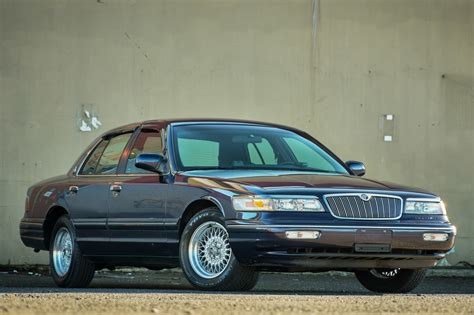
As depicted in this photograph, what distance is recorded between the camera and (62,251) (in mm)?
13070

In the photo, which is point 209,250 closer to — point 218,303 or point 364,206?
point 364,206

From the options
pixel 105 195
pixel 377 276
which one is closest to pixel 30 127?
pixel 105 195

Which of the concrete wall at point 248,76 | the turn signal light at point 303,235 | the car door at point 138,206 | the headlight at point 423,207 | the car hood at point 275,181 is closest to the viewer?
the turn signal light at point 303,235

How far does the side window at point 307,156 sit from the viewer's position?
40.2 feet

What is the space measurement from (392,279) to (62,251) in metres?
3.23

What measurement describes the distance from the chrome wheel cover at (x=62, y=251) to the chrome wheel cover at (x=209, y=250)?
2081 mm

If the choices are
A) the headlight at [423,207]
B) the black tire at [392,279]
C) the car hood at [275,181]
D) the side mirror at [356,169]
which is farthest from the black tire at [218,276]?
the side mirror at [356,169]

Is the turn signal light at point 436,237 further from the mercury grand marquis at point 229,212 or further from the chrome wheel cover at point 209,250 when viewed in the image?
the chrome wheel cover at point 209,250

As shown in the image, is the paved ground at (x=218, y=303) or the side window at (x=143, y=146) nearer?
the paved ground at (x=218, y=303)

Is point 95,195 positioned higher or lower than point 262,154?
lower

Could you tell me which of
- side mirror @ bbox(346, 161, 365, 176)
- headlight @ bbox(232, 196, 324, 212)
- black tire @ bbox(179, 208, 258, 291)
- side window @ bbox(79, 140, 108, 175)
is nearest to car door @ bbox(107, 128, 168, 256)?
black tire @ bbox(179, 208, 258, 291)

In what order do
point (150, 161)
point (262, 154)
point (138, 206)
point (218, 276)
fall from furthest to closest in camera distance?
point (262, 154) → point (138, 206) → point (150, 161) → point (218, 276)

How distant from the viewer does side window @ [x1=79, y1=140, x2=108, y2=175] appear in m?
13.2

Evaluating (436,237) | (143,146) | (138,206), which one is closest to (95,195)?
(143,146)
